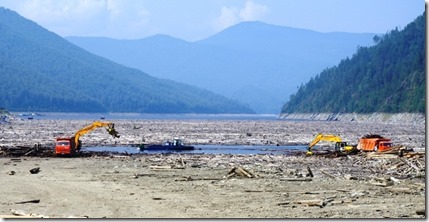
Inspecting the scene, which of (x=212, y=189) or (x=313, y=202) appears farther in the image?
(x=212, y=189)

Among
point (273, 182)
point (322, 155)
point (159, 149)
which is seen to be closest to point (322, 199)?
point (273, 182)

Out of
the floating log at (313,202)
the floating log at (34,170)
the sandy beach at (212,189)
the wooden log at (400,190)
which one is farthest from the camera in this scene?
the floating log at (34,170)

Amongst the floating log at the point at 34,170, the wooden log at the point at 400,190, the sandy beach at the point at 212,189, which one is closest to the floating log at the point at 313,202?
the sandy beach at the point at 212,189

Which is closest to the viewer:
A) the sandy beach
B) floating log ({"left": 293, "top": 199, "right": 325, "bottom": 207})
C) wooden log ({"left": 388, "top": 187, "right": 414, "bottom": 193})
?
the sandy beach

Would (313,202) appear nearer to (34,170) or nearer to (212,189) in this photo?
(212,189)

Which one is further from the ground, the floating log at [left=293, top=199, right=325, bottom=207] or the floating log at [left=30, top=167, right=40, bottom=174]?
the floating log at [left=293, top=199, right=325, bottom=207]

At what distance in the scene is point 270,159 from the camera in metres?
52.3

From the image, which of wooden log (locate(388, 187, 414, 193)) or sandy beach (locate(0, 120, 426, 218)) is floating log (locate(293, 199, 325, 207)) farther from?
wooden log (locate(388, 187, 414, 193))

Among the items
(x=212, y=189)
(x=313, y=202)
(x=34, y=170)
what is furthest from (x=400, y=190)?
(x=34, y=170)

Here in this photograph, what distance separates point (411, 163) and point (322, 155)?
1635 cm

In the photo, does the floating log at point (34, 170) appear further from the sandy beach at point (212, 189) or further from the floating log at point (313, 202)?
the floating log at point (313, 202)

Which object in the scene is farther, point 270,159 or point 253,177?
point 270,159

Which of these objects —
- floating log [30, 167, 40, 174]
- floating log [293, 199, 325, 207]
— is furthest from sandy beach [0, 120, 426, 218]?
floating log [30, 167, 40, 174]

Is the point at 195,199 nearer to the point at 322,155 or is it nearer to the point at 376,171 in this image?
the point at 376,171
